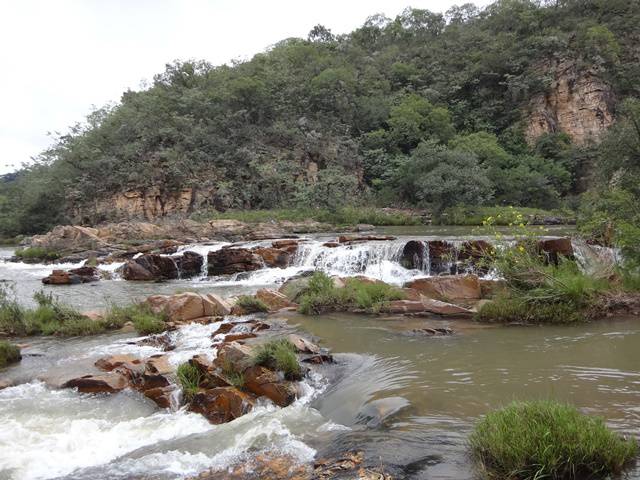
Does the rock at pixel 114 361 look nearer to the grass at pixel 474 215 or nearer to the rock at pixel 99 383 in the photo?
the rock at pixel 99 383

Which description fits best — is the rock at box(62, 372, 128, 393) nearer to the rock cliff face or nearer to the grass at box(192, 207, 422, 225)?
the grass at box(192, 207, 422, 225)

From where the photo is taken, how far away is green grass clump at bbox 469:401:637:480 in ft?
10.1

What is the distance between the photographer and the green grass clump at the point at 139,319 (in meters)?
8.90

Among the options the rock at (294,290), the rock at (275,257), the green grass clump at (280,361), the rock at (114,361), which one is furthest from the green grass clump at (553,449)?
the rock at (275,257)

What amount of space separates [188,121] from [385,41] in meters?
37.5

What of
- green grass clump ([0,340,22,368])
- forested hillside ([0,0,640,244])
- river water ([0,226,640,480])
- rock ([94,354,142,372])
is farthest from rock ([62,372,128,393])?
forested hillside ([0,0,640,244])

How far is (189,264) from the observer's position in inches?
723

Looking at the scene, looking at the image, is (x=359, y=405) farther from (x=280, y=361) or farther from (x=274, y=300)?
(x=274, y=300)

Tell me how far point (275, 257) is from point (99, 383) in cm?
1182

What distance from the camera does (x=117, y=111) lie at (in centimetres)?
4262

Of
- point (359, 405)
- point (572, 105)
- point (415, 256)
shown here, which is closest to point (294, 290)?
point (415, 256)

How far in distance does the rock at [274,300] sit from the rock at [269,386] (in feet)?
15.1

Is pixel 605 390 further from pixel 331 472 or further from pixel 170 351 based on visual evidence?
pixel 170 351

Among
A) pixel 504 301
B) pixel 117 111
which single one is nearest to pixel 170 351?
pixel 504 301
